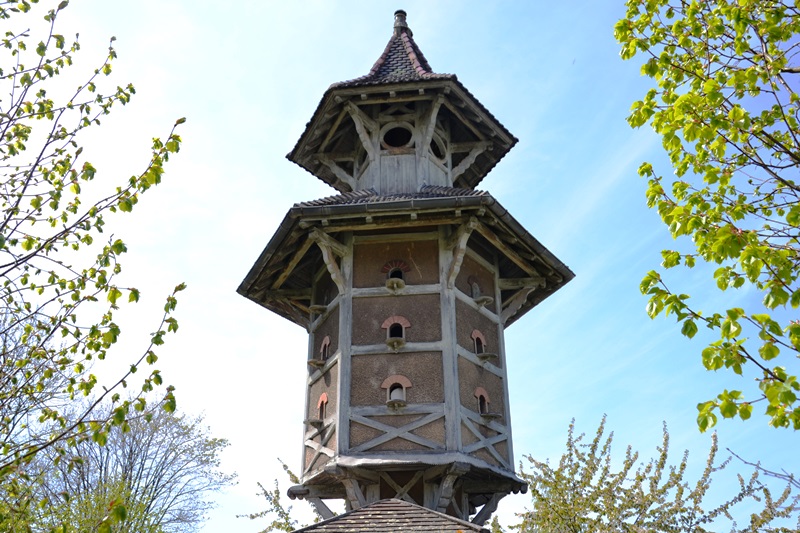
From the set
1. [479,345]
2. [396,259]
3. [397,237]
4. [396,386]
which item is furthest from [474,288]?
[396,386]

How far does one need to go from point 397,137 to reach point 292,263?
10.3 feet

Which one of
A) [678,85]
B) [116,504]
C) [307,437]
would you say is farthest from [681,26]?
Result: [307,437]

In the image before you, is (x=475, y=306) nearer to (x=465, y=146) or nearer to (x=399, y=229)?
(x=399, y=229)

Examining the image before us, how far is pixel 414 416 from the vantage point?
10.5 m

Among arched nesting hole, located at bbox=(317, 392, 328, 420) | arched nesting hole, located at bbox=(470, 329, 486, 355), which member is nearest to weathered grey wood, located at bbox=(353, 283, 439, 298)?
arched nesting hole, located at bbox=(470, 329, 486, 355)

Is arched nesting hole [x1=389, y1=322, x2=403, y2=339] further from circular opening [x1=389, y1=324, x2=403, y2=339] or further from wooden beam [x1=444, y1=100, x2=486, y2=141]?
wooden beam [x1=444, y1=100, x2=486, y2=141]

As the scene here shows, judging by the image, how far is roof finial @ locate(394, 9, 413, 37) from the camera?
15553mm

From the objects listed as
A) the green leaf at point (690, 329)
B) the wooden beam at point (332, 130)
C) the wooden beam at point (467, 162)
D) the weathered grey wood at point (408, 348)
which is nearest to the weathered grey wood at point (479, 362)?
the weathered grey wood at point (408, 348)

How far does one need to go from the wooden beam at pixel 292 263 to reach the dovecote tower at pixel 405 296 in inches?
1.3

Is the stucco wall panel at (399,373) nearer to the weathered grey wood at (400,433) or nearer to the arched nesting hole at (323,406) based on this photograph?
the weathered grey wood at (400,433)

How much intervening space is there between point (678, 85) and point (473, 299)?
19.5 ft

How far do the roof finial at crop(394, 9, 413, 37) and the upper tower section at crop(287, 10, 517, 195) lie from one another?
2.83 feet

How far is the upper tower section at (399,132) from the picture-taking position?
12.6 meters

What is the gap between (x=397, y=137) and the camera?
13.5m
